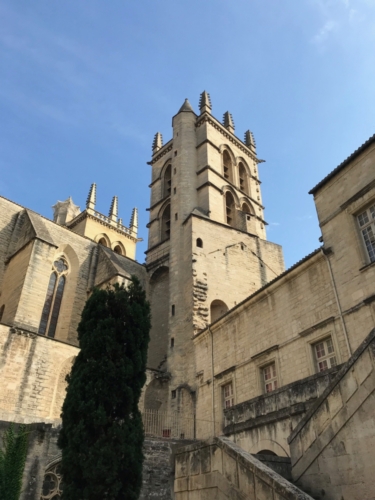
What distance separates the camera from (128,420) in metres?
8.52

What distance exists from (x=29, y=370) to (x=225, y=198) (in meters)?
17.1

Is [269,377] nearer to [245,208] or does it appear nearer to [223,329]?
[223,329]

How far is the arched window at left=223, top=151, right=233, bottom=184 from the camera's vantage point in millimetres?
29938

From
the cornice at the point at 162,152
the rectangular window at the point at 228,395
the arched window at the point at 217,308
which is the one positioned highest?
the cornice at the point at 162,152

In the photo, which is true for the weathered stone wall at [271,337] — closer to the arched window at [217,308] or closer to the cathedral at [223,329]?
the cathedral at [223,329]

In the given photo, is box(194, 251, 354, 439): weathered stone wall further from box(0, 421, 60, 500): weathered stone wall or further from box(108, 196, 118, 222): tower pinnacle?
box(108, 196, 118, 222): tower pinnacle

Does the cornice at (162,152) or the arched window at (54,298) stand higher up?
the cornice at (162,152)

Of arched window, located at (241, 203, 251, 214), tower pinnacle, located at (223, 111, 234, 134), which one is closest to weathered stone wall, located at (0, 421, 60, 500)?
arched window, located at (241, 203, 251, 214)

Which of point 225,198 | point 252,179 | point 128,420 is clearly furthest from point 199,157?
point 128,420

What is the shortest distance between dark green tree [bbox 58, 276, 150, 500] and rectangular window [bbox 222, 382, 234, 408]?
247 inches

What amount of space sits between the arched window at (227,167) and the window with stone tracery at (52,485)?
22461mm

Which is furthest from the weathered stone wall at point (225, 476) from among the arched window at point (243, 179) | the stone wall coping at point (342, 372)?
the arched window at point (243, 179)

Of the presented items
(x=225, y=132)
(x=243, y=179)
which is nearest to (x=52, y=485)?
(x=243, y=179)

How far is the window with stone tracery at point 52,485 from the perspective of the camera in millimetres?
10375
